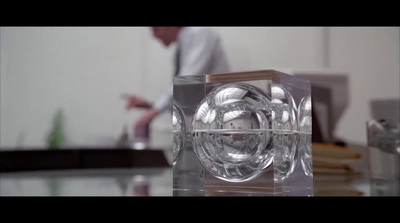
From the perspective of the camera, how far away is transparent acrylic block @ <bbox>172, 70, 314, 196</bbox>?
1.67 ft

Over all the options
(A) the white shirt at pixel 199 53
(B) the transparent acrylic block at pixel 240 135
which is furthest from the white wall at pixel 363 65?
(B) the transparent acrylic block at pixel 240 135

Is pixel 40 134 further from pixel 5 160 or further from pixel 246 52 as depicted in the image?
pixel 246 52

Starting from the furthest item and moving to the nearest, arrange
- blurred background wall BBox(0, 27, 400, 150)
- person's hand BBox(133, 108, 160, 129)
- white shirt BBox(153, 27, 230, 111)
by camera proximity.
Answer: person's hand BBox(133, 108, 160, 129) → white shirt BBox(153, 27, 230, 111) → blurred background wall BBox(0, 27, 400, 150)

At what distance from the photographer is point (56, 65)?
2053 millimetres

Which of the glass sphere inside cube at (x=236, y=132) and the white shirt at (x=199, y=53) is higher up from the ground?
the white shirt at (x=199, y=53)

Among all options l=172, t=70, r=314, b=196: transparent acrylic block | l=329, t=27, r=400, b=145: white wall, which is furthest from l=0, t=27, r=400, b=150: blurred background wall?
l=172, t=70, r=314, b=196: transparent acrylic block

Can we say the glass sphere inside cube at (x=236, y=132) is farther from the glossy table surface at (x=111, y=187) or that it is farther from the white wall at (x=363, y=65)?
the white wall at (x=363, y=65)

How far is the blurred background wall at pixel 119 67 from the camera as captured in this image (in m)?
1.87

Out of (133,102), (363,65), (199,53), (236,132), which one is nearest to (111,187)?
(236,132)

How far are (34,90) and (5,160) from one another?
698 millimetres

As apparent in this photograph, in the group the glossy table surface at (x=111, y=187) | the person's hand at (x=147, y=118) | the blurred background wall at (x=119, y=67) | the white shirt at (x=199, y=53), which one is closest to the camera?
the glossy table surface at (x=111, y=187)

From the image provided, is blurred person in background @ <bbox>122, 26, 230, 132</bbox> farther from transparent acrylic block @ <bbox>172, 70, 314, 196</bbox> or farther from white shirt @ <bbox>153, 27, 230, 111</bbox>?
transparent acrylic block @ <bbox>172, 70, 314, 196</bbox>

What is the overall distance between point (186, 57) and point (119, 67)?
0.36 metres
